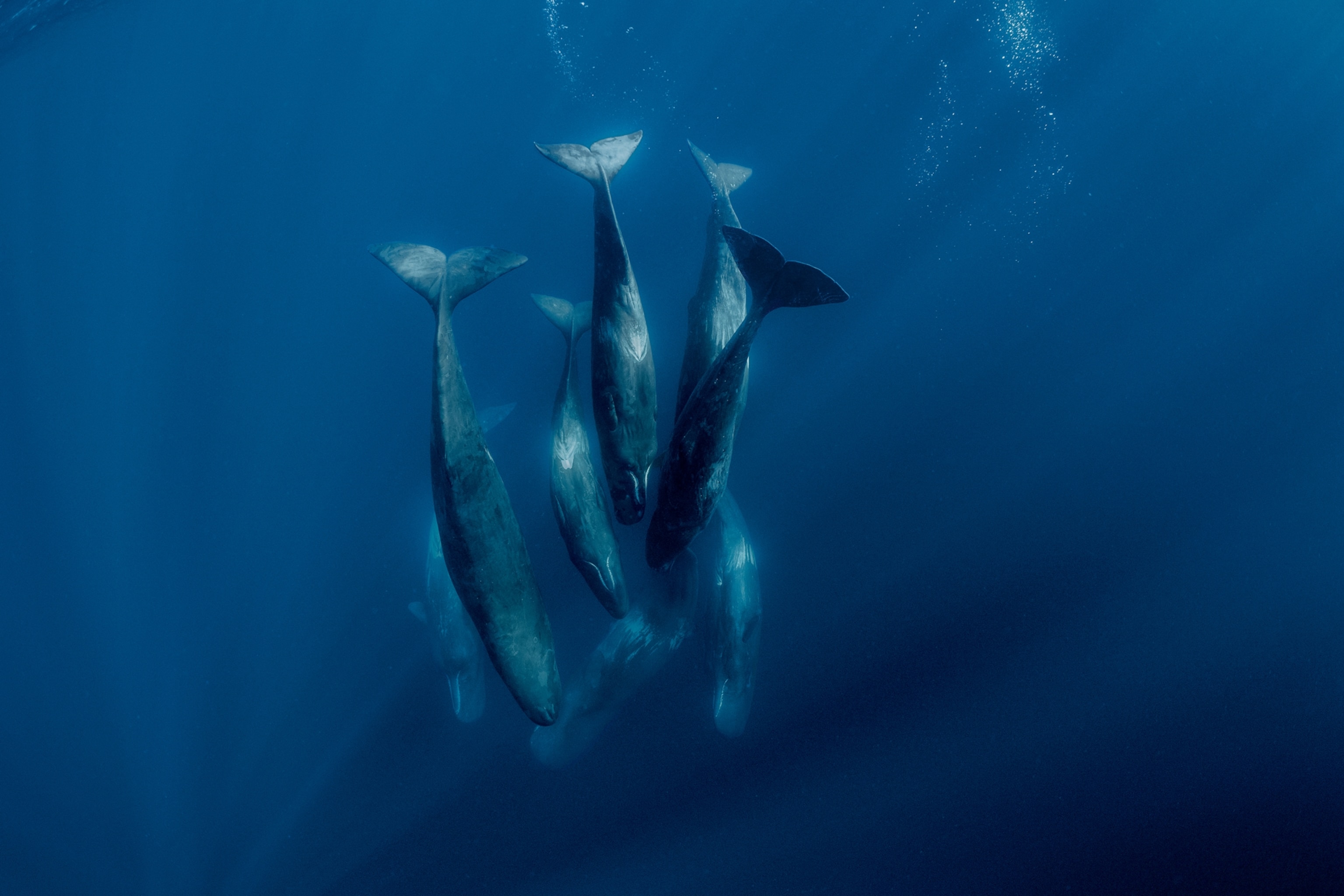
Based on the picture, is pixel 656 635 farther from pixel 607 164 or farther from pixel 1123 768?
pixel 1123 768

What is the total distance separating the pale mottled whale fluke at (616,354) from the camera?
3906 millimetres

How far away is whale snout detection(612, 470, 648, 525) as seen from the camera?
4180 mm

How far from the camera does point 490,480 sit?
3.67 meters

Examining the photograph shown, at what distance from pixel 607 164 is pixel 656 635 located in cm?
396

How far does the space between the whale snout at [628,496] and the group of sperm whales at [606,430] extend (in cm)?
1

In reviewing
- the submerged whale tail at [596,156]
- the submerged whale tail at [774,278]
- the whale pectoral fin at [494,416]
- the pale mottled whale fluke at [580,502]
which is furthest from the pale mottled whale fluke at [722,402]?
the whale pectoral fin at [494,416]

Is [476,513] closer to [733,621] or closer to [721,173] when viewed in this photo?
[733,621]

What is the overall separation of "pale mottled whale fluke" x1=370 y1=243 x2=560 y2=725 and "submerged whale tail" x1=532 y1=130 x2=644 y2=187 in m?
0.69

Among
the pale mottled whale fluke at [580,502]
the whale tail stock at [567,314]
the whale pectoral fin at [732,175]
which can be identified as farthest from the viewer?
the whale pectoral fin at [732,175]

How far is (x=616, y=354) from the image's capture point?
3.90 meters

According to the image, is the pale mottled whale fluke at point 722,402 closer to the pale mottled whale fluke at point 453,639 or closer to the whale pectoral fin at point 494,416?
the whale pectoral fin at point 494,416

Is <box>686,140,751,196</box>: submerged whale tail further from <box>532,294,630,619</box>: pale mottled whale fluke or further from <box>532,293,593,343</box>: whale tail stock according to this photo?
<box>532,294,630,619</box>: pale mottled whale fluke

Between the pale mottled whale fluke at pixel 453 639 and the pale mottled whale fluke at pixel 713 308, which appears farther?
the pale mottled whale fluke at pixel 453 639

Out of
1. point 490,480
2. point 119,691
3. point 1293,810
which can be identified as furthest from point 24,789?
point 1293,810
